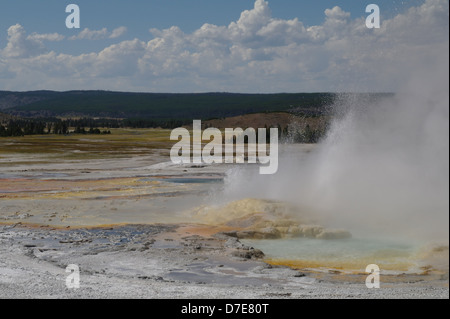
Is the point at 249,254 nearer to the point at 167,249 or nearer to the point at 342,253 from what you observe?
the point at 167,249

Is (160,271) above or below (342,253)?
below

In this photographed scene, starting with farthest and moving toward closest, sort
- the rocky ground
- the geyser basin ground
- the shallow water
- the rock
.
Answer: the rock < the shallow water < the geyser basin ground < the rocky ground

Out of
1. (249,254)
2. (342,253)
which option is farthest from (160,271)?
(342,253)

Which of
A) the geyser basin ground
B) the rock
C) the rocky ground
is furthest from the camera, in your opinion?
the rock

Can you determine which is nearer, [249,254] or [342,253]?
[249,254]

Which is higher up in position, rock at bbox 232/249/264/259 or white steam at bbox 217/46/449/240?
white steam at bbox 217/46/449/240

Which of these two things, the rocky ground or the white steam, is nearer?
the rocky ground

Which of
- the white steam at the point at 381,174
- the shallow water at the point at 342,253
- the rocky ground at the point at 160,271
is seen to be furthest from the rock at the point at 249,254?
the white steam at the point at 381,174

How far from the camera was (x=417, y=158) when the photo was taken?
46.7 ft

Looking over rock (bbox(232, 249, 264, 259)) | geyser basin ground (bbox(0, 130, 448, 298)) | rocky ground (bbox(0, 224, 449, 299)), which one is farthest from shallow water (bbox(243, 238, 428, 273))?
rocky ground (bbox(0, 224, 449, 299))

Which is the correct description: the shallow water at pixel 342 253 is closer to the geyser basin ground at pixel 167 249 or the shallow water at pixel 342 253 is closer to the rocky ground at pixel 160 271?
the geyser basin ground at pixel 167 249

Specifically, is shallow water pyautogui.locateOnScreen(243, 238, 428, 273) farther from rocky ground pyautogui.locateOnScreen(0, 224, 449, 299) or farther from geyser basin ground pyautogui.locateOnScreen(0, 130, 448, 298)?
rocky ground pyautogui.locateOnScreen(0, 224, 449, 299)
